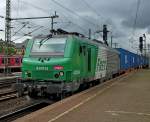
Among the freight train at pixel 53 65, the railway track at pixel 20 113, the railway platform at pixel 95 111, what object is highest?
the freight train at pixel 53 65

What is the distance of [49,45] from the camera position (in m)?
15.5

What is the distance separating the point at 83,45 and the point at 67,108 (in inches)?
218

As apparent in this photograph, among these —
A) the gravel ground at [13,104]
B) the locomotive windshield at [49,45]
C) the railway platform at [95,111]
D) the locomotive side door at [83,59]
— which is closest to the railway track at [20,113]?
the gravel ground at [13,104]

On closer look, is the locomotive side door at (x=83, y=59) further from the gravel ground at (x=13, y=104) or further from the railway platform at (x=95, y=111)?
the gravel ground at (x=13, y=104)

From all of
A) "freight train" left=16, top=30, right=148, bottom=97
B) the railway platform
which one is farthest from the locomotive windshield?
the railway platform

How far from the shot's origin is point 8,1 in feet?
111

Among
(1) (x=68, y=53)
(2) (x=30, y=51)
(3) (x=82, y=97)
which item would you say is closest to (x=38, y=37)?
(2) (x=30, y=51)

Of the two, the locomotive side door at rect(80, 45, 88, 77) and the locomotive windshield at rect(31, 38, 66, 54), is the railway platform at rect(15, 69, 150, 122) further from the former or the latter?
the locomotive side door at rect(80, 45, 88, 77)

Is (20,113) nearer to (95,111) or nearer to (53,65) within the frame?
(53,65)

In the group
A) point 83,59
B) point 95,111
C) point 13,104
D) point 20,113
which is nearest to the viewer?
point 95,111

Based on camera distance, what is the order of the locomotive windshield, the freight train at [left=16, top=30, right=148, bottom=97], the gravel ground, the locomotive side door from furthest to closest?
the locomotive side door < the locomotive windshield < the freight train at [left=16, top=30, right=148, bottom=97] < the gravel ground

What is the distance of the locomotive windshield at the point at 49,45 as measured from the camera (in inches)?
599

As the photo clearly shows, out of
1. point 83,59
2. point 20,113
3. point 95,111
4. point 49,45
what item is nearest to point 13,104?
point 20,113

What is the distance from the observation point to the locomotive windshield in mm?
15219
